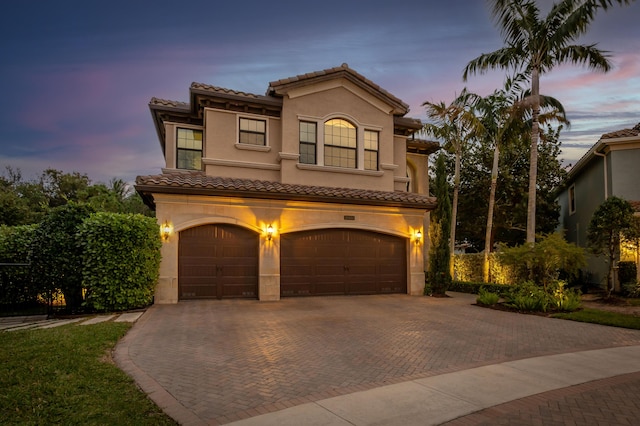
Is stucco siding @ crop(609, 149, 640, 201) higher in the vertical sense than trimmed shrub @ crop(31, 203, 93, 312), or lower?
higher

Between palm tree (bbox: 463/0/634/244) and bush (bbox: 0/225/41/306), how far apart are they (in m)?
18.9

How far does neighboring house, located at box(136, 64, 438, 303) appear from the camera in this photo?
1388cm

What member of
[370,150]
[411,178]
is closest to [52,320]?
[370,150]

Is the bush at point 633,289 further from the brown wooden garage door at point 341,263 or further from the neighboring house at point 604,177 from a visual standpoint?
the brown wooden garage door at point 341,263

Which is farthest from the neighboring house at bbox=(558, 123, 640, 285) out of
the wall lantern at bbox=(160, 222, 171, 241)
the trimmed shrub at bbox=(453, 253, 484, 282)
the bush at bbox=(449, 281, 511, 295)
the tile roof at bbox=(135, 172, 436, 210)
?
the wall lantern at bbox=(160, 222, 171, 241)

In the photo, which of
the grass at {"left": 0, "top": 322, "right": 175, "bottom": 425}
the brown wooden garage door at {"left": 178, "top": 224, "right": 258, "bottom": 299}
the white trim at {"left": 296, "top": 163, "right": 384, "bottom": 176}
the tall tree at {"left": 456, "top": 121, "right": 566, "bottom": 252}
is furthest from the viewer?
the tall tree at {"left": 456, "top": 121, "right": 566, "bottom": 252}

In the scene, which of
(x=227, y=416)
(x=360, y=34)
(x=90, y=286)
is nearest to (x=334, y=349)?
(x=227, y=416)

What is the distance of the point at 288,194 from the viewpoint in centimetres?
1463

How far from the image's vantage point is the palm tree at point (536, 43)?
1653 centimetres

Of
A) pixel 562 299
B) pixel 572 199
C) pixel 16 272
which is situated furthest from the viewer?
pixel 572 199

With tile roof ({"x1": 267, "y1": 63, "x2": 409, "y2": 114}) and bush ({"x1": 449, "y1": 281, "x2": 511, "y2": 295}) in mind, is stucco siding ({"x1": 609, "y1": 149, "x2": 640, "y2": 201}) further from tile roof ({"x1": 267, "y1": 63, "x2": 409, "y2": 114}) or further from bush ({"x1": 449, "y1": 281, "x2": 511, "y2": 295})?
tile roof ({"x1": 267, "y1": 63, "x2": 409, "y2": 114})

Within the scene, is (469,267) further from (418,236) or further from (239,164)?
(239,164)

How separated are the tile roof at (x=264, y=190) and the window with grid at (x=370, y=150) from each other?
1.44 metres

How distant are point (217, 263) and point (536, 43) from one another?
16563 mm
